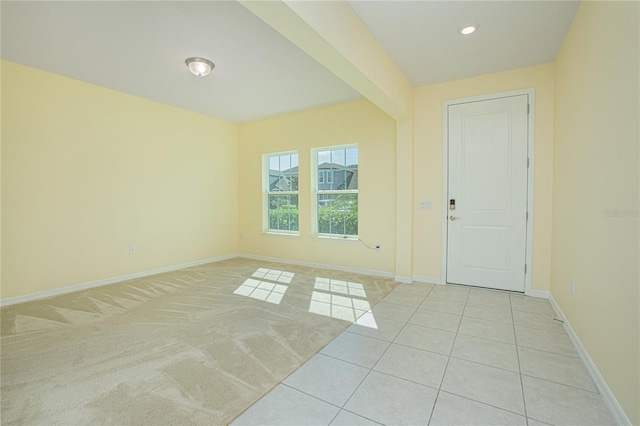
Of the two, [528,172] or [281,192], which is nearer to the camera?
[528,172]

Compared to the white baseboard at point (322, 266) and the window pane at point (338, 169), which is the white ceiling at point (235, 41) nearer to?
the window pane at point (338, 169)

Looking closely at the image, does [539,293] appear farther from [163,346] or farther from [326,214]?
[163,346]

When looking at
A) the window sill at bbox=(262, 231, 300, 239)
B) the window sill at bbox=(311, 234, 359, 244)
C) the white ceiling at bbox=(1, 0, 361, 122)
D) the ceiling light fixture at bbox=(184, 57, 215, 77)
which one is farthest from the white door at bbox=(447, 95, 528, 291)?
the ceiling light fixture at bbox=(184, 57, 215, 77)

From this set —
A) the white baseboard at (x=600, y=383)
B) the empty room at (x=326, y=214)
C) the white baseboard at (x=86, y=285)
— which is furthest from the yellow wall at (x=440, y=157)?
the white baseboard at (x=86, y=285)

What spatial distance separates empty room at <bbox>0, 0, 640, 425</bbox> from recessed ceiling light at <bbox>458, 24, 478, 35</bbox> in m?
0.03

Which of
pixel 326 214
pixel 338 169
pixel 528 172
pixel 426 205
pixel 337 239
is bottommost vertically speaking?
pixel 337 239

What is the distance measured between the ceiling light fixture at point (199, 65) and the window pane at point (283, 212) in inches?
102

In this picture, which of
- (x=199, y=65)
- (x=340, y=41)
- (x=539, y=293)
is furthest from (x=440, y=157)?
(x=199, y=65)

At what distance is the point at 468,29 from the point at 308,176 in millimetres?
3005

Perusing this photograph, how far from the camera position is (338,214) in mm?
4777

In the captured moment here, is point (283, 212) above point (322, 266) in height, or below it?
above

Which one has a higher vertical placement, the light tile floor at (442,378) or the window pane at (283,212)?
the window pane at (283,212)

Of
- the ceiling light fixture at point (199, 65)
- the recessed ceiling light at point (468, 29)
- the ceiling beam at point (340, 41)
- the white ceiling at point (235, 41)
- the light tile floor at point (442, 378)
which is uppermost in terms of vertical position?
the white ceiling at point (235, 41)

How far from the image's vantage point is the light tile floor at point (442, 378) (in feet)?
4.88
